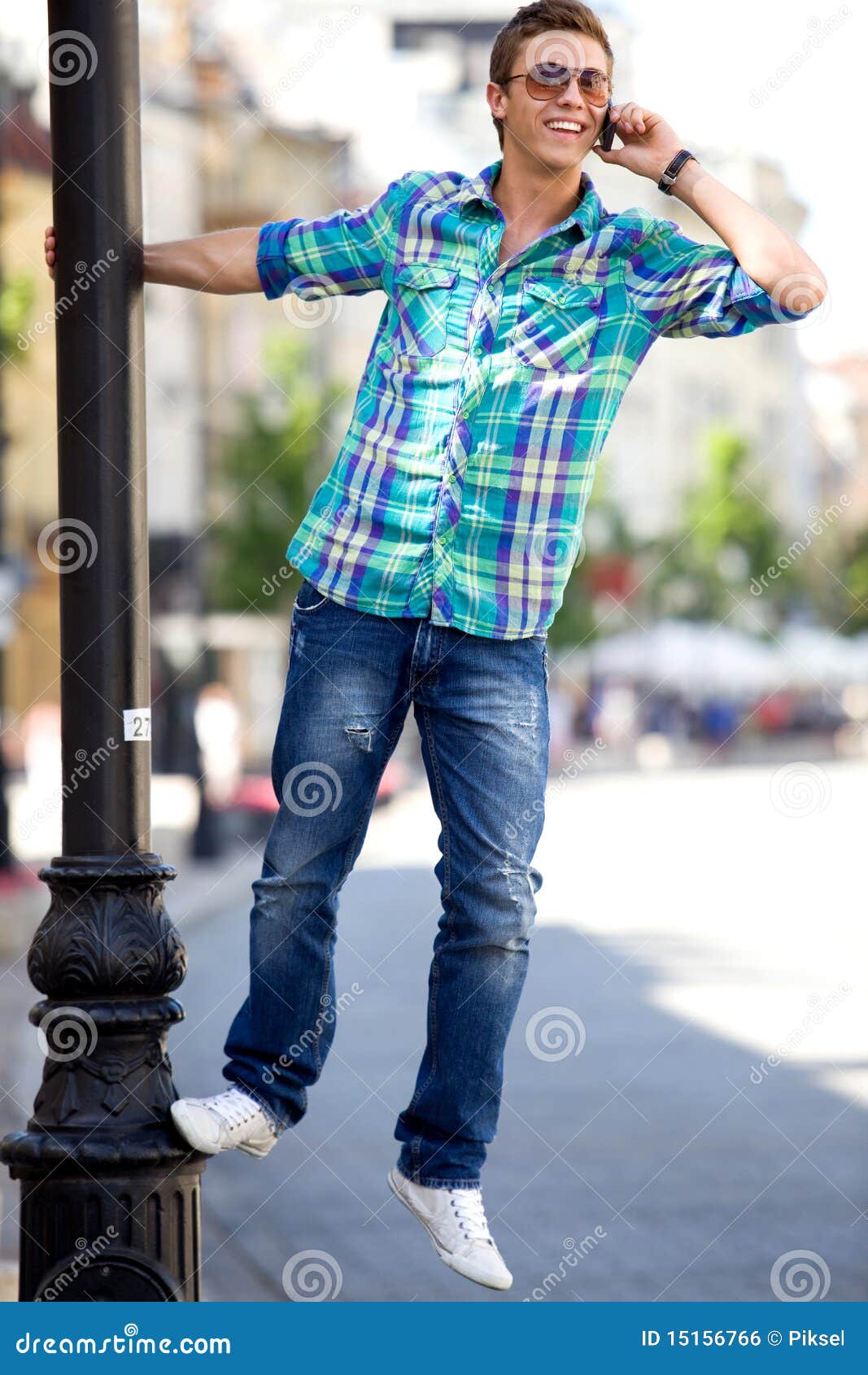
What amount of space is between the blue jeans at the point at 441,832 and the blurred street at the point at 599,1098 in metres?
0.55

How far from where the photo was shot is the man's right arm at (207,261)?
10.5ft

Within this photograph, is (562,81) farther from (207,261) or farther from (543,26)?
(207,261)

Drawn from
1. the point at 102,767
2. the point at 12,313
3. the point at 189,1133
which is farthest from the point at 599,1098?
the point at 12,313

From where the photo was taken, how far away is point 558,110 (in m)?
3.09

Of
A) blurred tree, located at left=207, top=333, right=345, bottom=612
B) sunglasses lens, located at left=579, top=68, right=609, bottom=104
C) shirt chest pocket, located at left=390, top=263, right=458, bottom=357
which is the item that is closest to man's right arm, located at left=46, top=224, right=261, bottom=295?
shirt chest pocket, located at left=390, top=263, right=458, bottom=357

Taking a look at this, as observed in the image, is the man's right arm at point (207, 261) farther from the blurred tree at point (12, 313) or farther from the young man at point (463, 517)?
the blurred tree at point (12, 313)

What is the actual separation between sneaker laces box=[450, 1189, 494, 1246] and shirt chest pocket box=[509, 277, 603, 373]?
141cm

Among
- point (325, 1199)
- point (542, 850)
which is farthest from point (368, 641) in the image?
point (542, 850)

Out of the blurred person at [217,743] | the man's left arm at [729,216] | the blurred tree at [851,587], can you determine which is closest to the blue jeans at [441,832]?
the man's left arm at [729,216]

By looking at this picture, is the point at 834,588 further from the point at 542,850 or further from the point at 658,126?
the point at 658,126

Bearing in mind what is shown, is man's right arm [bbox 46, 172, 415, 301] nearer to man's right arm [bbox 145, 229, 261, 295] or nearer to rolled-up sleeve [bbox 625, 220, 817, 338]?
man's right arm [bbox 145, 229, 261, 295]

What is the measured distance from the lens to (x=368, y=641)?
315cm

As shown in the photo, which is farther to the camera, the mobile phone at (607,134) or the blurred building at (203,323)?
the blurred building at (203,323)

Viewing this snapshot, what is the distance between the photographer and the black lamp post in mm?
3049
